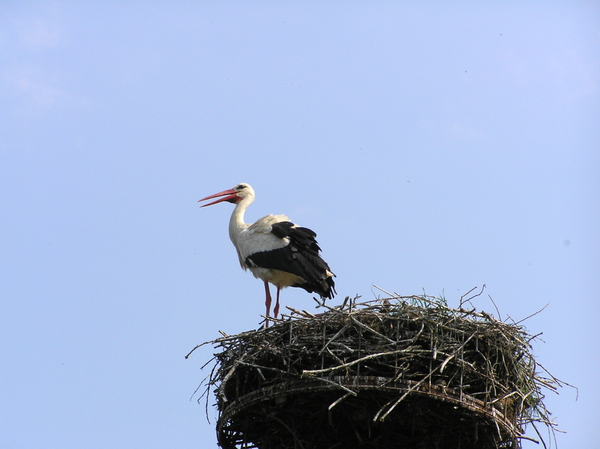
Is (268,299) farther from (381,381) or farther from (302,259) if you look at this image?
(381,381)

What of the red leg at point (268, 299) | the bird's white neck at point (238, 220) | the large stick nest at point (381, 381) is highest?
the bird's white neck at point (238, 220)

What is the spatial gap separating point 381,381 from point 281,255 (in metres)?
3.47

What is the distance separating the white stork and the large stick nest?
2424mm

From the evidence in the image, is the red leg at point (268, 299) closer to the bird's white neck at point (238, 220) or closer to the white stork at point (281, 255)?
the white stork at point (281, 255)

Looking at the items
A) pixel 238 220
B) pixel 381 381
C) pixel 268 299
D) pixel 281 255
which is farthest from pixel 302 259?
pixel 381 381

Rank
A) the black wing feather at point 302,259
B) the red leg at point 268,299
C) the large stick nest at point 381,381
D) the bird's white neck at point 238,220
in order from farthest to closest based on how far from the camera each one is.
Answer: the bird's white neck at point 238,220 < the red leg at point 268,299 < the black wing feather at point 302,259 < the large stick nest at point 381,381

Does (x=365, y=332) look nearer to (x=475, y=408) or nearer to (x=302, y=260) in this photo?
(x=475, y=408)

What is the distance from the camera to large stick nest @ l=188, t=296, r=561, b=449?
7.96m

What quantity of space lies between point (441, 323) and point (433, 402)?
698 mm

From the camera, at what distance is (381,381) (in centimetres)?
786

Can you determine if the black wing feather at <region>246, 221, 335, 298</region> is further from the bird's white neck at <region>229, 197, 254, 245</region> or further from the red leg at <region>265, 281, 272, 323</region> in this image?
the bird's white neck at <region>229, 197, 254, 245</region>

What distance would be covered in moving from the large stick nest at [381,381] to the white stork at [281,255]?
242 centimetres

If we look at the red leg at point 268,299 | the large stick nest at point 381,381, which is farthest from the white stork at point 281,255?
the large stick nest at point 381,381

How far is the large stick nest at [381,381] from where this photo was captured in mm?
7957
